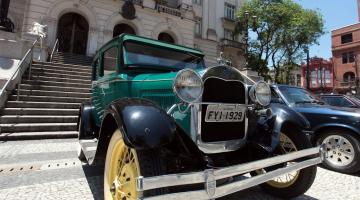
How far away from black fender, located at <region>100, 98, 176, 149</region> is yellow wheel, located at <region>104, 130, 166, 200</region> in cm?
13

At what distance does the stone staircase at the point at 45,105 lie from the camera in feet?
23.9

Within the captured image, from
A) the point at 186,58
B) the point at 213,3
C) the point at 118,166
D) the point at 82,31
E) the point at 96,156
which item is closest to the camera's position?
the point at 118,166

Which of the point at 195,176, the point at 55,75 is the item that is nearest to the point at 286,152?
the point at 195,176

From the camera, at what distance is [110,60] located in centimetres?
407

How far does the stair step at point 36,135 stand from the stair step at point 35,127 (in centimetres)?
20

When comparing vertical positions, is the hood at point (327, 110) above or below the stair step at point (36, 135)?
above

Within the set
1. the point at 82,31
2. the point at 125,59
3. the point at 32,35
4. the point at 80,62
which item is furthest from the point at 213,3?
the point at 125,59

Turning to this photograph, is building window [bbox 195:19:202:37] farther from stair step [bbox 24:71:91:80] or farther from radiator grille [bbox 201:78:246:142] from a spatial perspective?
radiator grille [bbox 201:78:246:142]

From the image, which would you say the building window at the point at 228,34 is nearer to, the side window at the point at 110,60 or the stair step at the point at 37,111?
the stair step at the point at 37,111

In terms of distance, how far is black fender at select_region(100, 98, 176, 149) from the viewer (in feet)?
6.93

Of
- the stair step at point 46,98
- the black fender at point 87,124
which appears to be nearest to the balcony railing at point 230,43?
the stair step at point 46,98

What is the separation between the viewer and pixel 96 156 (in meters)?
2.95

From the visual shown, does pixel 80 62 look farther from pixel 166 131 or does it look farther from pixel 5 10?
pixel 166 131

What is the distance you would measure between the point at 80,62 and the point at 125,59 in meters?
13.2
